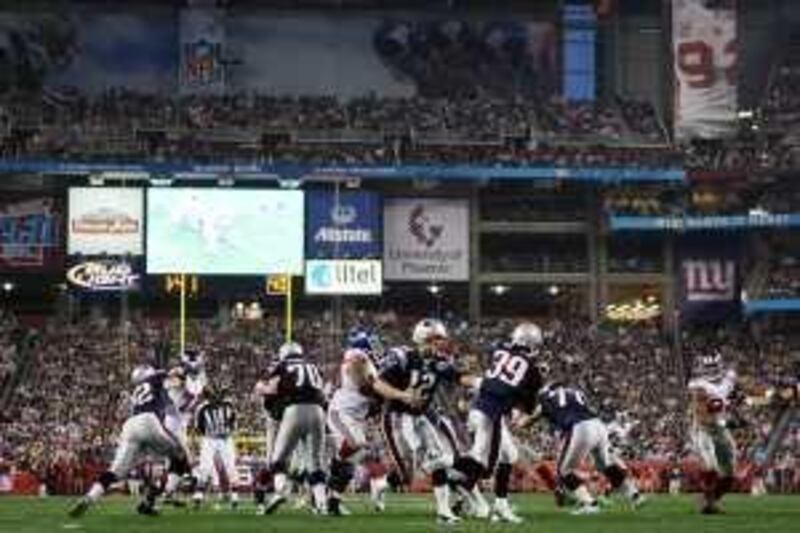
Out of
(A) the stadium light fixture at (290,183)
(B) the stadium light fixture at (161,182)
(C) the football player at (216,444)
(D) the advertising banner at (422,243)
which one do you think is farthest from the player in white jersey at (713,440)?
(D) the advertising banner at (422,243)

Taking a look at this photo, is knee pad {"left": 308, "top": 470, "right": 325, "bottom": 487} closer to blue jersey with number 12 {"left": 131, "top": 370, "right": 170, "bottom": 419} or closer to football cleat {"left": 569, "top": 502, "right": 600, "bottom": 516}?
blue jersey with number 12 {"left": 131, "top": 370, "right": 170, "bottom": 419}

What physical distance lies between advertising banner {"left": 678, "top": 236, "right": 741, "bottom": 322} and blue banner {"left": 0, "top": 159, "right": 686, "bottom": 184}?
132 inches

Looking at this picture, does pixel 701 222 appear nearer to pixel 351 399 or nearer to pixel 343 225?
pixel 343 225

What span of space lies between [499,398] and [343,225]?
3875 cm

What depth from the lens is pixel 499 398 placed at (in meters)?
21.8

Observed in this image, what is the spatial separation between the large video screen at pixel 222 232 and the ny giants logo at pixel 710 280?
17.2 metres

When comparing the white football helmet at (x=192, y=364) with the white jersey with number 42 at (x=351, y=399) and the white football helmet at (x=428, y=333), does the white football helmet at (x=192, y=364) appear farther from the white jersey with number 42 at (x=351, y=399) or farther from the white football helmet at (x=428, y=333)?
the white football helmet at (x=428, y=333)

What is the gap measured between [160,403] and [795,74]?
5057 cm

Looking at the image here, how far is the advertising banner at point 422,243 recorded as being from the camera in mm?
63406

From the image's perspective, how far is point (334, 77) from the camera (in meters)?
70.2

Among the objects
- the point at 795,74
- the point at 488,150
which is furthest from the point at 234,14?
the point at 795,74

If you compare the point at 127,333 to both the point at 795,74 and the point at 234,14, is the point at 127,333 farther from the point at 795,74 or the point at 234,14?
the point at 795,74

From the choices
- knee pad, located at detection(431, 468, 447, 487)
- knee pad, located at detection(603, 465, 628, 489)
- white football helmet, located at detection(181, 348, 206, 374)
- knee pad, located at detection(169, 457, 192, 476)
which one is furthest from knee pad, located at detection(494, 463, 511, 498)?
white football helmet, located at detection(181, 348, 206, 374)

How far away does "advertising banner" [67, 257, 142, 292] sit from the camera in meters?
57.5
